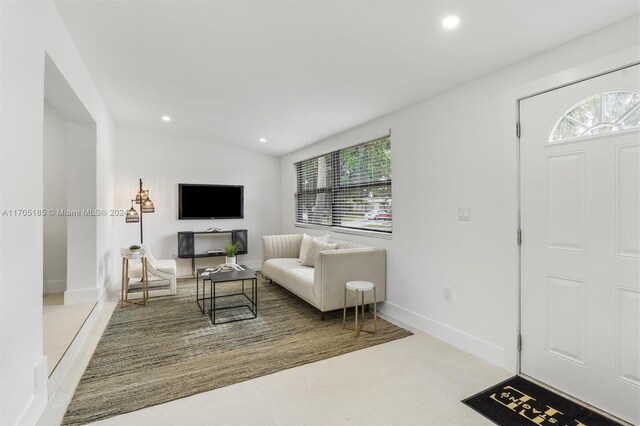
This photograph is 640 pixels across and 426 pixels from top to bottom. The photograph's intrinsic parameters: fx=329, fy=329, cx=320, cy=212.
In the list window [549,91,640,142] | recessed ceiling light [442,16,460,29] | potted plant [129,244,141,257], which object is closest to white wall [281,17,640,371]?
window [549,91,640,142]

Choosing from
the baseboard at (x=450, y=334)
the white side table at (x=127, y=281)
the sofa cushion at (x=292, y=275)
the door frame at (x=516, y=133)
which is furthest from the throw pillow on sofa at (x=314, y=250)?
the door frame at (x=516, y=133)

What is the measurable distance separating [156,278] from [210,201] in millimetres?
1965

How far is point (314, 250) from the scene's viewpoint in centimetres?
455

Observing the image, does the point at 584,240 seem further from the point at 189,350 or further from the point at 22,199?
the point at 22,199

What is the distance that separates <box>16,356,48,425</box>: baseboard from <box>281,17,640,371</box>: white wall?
3031mm

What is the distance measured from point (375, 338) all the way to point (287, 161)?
4285 millimetres

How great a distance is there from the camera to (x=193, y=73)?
326 centimetres

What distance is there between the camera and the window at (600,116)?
193cm

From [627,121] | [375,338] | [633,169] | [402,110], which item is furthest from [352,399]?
[402,110]

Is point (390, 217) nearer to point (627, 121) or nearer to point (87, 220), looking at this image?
point (627, 121)

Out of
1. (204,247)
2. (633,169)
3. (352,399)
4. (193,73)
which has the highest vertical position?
(193,73)

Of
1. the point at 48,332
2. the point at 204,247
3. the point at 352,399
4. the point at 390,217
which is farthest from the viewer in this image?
the point at 204,247

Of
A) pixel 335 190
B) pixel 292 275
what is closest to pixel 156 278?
pixel 292 275

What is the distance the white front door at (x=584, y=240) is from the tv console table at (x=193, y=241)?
189 inches
